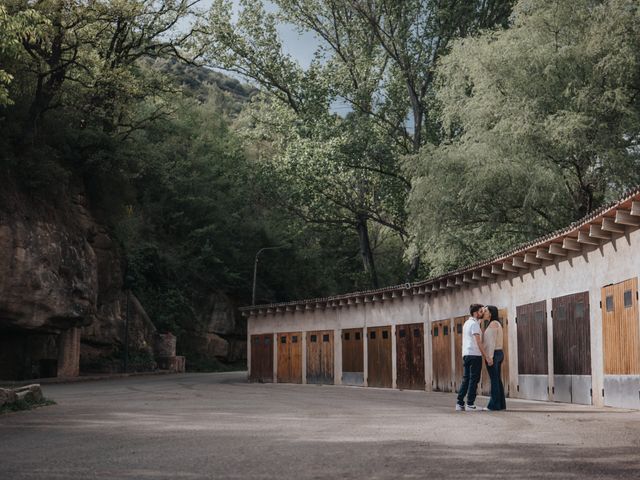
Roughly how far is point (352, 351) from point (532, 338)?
12.7 m

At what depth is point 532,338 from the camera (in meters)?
21.1

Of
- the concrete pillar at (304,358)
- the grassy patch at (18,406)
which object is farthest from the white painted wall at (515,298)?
the grassy patch at (18,406)

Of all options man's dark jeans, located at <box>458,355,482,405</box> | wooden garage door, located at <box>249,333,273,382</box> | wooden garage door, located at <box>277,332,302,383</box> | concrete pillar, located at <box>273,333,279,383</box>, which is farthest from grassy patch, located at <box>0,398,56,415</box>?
wooden garage door, located at <box>249,333,273,382</box>

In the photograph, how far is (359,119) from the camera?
145 feet

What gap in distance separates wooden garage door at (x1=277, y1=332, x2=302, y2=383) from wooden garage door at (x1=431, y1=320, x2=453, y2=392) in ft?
30.7

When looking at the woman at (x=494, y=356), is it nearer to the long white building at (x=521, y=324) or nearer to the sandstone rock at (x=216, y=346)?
the long white building at (x=521, y=324)

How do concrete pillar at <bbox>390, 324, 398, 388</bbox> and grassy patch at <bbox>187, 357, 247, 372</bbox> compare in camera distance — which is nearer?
concrete pillar at <bbox>390, 324, 398, 388</bbox>

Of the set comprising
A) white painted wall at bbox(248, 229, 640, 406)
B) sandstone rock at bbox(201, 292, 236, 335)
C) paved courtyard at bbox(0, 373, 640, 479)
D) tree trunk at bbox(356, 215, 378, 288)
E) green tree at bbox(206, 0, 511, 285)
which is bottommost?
paved courtyard at bbox(0, 373, 640, 479)

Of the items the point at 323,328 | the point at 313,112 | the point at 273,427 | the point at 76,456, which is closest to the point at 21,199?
the point at 323,328

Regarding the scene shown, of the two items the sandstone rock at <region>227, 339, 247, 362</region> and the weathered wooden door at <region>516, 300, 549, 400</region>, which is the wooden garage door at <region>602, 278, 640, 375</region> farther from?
the sandstone rock at <region>227, 339, 247, 362</region>

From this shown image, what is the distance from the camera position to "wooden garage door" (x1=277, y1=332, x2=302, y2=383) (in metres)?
36.3

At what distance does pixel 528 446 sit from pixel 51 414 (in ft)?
30.5

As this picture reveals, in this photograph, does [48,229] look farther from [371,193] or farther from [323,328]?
[371,193]

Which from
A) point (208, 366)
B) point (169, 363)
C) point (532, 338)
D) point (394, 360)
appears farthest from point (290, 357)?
point (208, 366)
